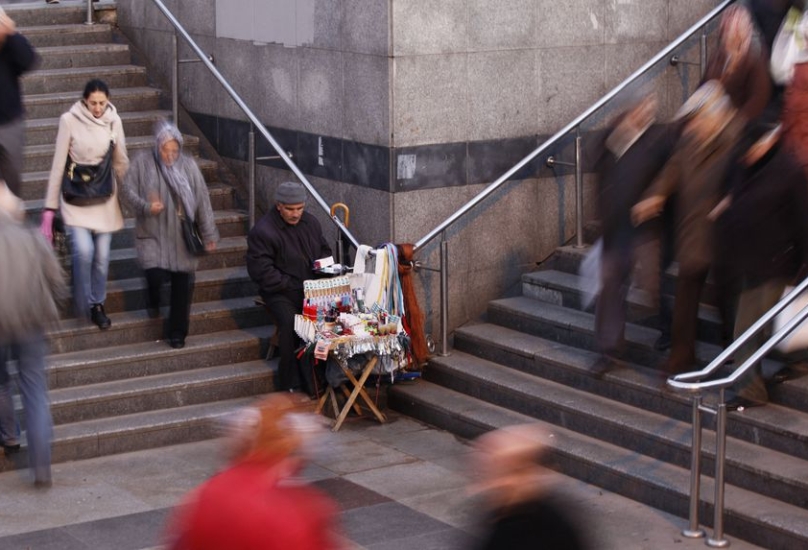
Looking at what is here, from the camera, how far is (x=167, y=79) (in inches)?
560

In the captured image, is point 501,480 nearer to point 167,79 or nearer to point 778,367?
point 778,367

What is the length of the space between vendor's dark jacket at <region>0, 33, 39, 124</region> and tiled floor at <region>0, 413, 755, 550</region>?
2471 millimetres

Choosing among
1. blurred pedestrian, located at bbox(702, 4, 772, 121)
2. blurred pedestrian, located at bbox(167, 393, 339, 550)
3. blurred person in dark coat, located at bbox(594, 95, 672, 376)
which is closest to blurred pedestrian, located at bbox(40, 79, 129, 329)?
blurred person in dark coat, located at bbox(594, 95, 672, 376)

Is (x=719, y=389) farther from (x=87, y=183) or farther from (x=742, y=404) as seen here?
(x=87, y=183)

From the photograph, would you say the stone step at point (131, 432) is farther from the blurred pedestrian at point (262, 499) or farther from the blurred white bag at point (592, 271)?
the blurred pedestrian at point (262, 499)

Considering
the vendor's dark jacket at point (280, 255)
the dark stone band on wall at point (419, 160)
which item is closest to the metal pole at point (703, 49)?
the dark stone band on wall at point (419, 160)

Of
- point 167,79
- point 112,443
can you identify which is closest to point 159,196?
point 112,443

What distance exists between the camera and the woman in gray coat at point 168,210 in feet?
36.7

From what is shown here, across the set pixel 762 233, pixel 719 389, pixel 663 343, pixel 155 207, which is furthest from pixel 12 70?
pixel 719 389

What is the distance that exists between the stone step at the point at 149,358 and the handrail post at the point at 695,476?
419 centimetres

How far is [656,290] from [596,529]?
226 centimetres

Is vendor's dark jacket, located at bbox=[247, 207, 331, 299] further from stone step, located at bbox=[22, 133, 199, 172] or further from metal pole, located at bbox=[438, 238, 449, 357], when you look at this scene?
stone step, located at bbox=[22, 133, 199, 172]

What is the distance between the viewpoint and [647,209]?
996 centimetres

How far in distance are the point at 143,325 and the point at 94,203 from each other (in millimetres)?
1063
